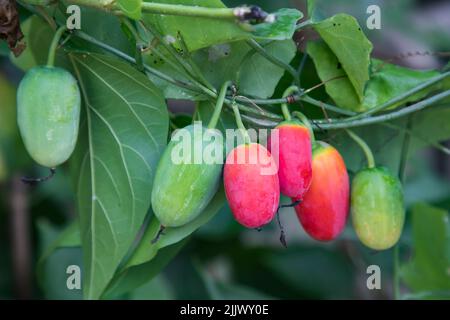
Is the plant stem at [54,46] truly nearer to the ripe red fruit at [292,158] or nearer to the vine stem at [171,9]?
the vine stem at [171,9]

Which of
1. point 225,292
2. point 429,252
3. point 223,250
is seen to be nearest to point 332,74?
point 429,252

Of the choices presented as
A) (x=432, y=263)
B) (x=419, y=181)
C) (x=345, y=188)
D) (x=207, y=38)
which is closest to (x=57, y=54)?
(x=207, y=38)

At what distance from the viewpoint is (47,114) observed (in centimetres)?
60

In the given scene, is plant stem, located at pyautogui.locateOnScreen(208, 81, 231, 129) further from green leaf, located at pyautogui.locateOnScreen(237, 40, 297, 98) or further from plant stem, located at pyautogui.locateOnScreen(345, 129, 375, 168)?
plant stem, located at pyautogui.locateOnScreen(345, 129, 375, 168)

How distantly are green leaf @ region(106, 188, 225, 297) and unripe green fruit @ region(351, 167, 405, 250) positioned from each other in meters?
0.13

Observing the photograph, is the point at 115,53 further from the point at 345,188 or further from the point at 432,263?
the point at 432,263

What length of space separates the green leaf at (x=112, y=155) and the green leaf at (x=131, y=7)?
101mm

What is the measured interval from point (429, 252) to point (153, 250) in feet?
1.44

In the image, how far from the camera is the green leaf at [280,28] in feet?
1.88

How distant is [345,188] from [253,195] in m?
0.13

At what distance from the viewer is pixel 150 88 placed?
667 millimetres

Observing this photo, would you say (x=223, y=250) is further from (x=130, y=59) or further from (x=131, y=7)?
(x=131, y=7)

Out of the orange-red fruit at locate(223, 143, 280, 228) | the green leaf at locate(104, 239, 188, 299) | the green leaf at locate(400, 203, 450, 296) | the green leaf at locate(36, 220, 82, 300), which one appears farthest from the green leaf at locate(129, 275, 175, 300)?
the orange-red fruit at locate(223, 143, 280, 228)

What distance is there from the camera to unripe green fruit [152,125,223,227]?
1.95ft
